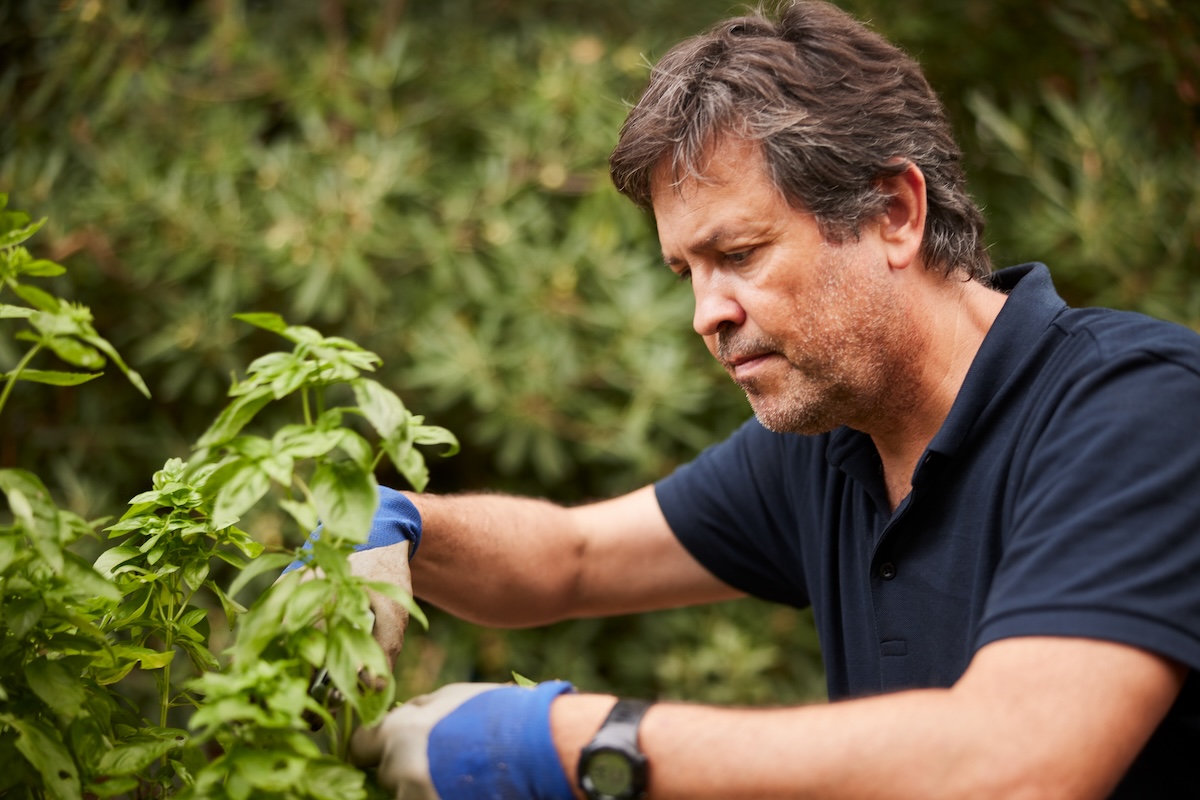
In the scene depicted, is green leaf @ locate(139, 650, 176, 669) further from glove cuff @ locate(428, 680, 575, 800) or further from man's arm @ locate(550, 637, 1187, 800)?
man's arm @ locate(550, 637, 1187, 800)

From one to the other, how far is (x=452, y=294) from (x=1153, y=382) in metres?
1.97

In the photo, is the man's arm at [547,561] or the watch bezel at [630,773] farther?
the man's arm at [547,561]

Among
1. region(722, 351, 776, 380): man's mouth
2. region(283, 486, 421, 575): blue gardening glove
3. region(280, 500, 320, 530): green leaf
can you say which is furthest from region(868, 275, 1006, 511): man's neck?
region(280, 500, 320, 530): green leaf

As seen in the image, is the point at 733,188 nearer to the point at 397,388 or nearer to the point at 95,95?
the point at 397,388

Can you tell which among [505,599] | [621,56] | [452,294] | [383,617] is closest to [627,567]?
[505,599]

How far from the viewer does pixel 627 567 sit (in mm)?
1977

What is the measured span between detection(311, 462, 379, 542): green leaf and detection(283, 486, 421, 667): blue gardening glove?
233 mm

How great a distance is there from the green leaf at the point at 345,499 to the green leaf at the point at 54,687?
0.99 ft

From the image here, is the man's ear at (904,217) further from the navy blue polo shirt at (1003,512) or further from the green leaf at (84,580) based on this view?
the green leaf at (84,580)

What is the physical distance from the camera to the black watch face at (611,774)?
3.45 feet

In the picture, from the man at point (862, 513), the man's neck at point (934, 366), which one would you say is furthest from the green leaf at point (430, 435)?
the man's neck at point (934, 366)

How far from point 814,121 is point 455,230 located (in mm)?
1501

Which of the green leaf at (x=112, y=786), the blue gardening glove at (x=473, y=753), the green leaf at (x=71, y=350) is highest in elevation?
the green leaf at (x=71, y=350)

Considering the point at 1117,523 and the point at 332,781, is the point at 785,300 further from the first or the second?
the point at 332,781
